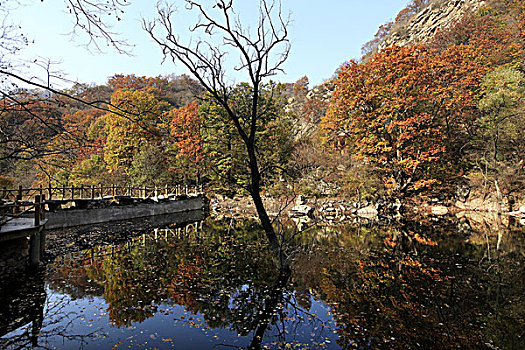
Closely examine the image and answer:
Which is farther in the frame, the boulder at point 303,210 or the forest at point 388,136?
the boulder at point 303,210

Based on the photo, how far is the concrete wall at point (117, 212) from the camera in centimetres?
1658

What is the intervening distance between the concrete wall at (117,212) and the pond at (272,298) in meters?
6.86

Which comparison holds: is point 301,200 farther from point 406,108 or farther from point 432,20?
point 432,20

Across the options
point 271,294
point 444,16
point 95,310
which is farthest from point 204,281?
point 444,16

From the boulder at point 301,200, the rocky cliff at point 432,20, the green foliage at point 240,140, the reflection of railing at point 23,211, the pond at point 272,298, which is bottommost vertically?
the pond at point 272,298

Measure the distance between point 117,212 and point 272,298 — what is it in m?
17.2

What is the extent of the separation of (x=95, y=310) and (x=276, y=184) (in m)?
21.6

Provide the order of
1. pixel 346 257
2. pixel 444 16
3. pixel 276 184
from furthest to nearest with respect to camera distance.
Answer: pixel 444 16 → pixel 276 184 → pixel 346 257

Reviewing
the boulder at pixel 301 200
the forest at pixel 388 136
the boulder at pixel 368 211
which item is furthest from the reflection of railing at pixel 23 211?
the boulder at pixel 368 211

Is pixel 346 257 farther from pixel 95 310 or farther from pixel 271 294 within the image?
pixel 95 310

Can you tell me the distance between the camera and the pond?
480 cm

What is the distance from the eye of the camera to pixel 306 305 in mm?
6164

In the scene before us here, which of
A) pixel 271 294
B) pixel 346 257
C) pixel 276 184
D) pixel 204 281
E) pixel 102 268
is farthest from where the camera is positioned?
pixel 276 184

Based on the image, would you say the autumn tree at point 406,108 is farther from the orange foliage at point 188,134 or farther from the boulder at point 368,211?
the orange foliage at point 188,134
